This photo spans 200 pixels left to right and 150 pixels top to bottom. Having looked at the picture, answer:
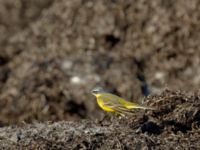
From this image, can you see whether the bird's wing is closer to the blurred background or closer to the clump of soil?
the clump of soil

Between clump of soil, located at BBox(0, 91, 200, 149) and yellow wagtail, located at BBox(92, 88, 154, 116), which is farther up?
yellow wagtail, located at BBox(92, 88, 154, 116)

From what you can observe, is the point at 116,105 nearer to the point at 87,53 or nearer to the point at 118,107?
the point at 118,107

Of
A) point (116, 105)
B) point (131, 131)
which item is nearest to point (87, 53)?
point (116, 105)

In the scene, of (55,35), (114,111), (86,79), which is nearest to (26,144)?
(114,111)

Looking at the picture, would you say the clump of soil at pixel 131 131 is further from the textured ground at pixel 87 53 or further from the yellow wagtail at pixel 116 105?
the textured ground at pixel 87 53

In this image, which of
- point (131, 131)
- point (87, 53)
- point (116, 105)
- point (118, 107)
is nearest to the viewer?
point (131, 131)

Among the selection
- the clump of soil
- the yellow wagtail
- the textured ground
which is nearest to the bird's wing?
the yellow wagtail

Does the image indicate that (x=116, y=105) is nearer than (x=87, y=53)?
Yes

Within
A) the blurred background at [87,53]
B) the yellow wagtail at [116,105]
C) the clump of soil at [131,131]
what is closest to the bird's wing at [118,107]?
the yellow wagtail at [116,105]

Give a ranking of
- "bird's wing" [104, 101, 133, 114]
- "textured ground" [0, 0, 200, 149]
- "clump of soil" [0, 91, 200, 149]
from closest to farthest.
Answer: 1. "clump of soil" [0, 91, 200, 149]
2. "bird's wing" [104, 101, 133, 114]
3. "textured ground" [0, 0, 200, 149]
